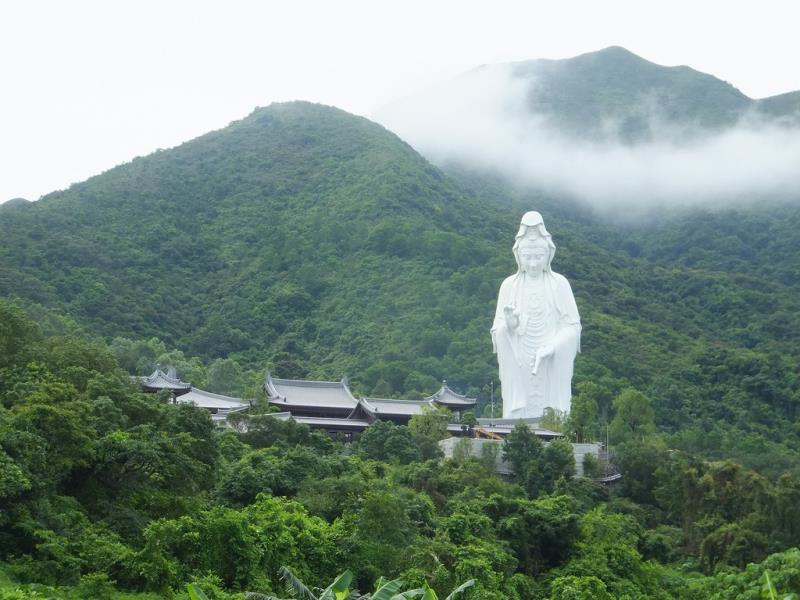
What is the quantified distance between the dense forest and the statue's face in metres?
3.67

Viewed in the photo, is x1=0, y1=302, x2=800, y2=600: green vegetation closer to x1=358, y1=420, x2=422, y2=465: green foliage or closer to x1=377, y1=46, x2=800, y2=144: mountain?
x1=358, y1=420, x2=422, y2=465: green foliage

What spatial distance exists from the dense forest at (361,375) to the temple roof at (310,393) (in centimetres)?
153

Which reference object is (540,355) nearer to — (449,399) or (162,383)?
(449,399)

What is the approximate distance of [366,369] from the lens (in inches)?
1478

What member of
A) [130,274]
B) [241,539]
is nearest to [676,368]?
[130,274]

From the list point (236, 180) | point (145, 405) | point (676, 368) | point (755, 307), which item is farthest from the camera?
point (236, 180)

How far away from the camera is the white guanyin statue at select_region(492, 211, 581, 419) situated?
28.0m

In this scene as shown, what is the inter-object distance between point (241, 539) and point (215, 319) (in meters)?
27.1

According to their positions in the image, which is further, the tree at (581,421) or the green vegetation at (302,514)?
the tree at (581,421)

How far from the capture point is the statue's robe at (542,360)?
27969 mm

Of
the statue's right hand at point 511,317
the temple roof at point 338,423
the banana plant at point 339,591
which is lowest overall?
the temple roof at point 338,423

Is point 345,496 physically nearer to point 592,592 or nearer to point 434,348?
point 592,592

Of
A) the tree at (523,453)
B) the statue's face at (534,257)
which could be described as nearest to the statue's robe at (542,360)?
the statue's face at (534,257)

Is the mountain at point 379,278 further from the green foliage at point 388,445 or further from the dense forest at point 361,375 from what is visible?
the green foliage at point 388,445
